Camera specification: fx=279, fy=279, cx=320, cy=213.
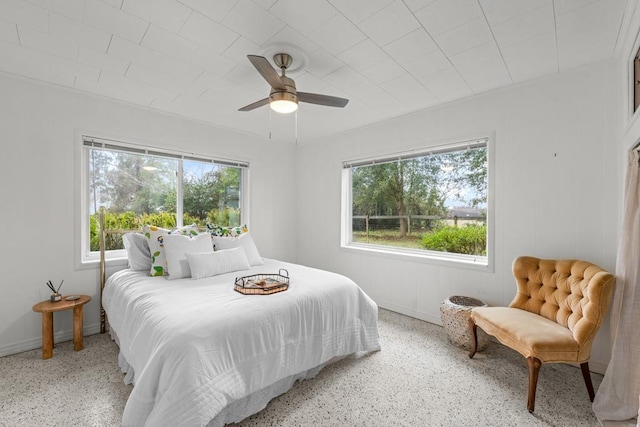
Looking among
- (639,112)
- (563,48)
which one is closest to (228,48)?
(563,48)

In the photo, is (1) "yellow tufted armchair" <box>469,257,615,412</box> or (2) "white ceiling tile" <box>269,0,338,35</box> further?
(1) "yellow tufted armchair" <box>469,257,615,412</box>

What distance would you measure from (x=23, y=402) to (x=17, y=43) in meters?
2.44

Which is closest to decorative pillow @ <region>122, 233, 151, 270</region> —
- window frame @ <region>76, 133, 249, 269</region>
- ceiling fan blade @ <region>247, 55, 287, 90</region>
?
window frame @ <region>76, 133, 249, 269</region>

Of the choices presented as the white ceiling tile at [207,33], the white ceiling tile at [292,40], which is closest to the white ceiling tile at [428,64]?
the white ceiling tile at [292,40]

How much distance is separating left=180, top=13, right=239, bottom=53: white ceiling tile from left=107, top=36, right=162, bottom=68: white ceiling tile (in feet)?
1.37

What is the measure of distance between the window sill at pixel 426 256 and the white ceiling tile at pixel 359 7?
2.42m

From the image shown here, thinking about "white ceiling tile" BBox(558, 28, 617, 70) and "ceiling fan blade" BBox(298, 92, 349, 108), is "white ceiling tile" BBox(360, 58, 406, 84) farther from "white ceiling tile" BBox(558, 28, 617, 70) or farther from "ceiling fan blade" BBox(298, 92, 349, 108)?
"white ceiling tile" BBox(558, 28, 617, 70)

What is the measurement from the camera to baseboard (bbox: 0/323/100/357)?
94.9 inches

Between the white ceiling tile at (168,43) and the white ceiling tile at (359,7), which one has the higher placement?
the white ceiling tile at (359,7)

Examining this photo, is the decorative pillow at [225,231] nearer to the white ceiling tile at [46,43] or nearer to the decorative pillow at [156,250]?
the decorative pillow at [156,250]

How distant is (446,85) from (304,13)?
1.57 metres

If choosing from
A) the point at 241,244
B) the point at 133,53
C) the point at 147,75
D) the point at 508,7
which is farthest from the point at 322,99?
the point at 241,244

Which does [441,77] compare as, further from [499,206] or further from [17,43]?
[17,43]

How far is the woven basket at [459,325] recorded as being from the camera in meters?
2.48
